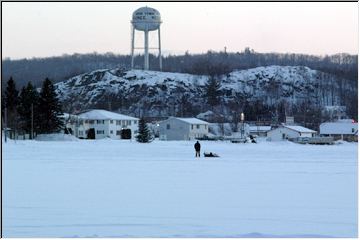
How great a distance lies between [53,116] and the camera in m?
69.2

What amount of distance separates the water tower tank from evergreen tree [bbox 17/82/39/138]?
104360mm

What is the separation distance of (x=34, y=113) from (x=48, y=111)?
145 cm

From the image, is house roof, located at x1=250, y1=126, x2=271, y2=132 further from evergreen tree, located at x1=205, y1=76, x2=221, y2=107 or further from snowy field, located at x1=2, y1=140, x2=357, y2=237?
snowy field, located at x1=2, y1=140, x2=357, y2=237

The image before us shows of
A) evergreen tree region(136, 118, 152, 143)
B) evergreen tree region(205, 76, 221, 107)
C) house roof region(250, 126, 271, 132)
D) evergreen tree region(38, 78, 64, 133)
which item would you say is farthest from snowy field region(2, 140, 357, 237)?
evergreen tree region(205, 76, 221, 107)

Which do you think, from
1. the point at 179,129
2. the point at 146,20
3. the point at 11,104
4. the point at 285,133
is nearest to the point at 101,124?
the point at 179,129

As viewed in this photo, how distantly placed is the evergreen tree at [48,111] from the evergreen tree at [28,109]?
0.52 metres

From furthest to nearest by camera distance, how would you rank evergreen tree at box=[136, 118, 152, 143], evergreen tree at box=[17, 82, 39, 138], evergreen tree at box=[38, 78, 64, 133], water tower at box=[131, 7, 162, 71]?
water tower at box=[131, 7, 162, 71], evergreen tree at box=[17, 82, 39, 138], evergreen tree at box=[38, 78, 64, 133], evergreen tree at box=[136, 118, 152, 143]

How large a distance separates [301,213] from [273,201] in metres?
1.79

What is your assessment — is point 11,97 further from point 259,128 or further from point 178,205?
point 178,205

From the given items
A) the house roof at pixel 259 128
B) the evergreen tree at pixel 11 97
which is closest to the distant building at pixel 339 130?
the house roof at pixel 259 128

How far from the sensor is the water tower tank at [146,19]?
17238cm

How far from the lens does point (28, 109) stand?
6931 cm

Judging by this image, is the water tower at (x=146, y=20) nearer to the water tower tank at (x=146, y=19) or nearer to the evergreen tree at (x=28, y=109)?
the water tower tank at (x=146, y=19)

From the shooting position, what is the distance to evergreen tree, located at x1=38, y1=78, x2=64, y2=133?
225 feet
